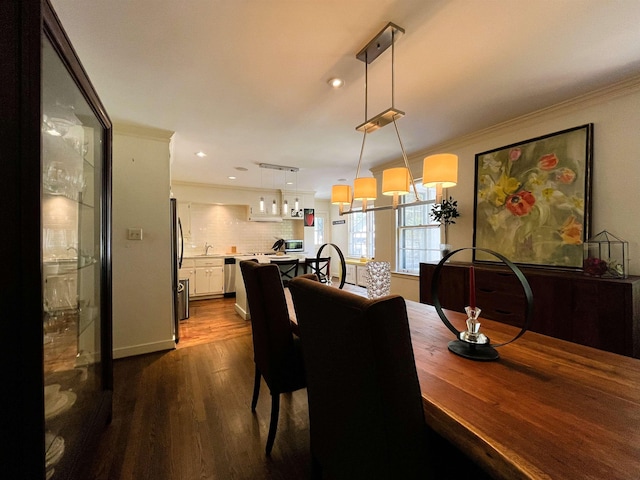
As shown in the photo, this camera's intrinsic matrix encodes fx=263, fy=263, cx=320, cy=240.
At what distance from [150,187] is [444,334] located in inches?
119

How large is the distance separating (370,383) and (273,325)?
2.93 ft

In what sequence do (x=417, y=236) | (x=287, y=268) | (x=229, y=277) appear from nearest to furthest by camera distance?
1. (x=417, y=236)
2. (x=287, y=268)
3. (x=229, y=277)

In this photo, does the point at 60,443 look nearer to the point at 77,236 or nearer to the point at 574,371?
the point at 77,236

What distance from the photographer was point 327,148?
349 cm

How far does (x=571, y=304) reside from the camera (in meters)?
2.06

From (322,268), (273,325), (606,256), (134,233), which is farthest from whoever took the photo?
(322,268)

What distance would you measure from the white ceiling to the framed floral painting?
0.40 m

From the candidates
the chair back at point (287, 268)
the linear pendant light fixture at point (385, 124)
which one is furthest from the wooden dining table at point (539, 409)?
the chair back at point (287, 268)

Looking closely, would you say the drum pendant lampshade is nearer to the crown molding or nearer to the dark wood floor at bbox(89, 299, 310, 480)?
the dark wood floor at bbox(89, 299, 310, 480)

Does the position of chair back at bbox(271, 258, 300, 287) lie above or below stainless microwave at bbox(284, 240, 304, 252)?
below

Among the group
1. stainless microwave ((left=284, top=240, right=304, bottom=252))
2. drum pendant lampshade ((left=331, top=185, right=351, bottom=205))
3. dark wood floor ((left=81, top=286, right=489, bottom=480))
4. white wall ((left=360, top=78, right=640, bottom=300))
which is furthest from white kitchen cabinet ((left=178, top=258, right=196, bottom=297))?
white wall ((left=360, top=78, right=640, bottom=300))

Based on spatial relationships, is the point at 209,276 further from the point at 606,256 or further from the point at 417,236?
the point at 606,256

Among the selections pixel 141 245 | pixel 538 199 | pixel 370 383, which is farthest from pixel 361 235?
pixel 370 383

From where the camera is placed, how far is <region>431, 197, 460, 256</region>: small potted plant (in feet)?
10.6
